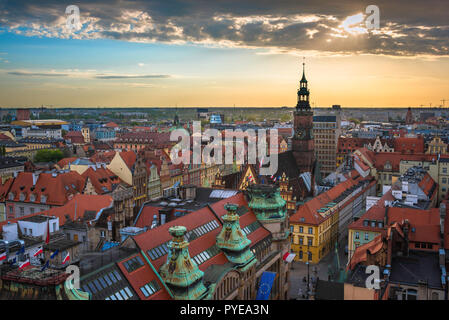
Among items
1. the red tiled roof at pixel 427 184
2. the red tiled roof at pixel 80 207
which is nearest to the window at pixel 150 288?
the red tiled roof at pixel 80 207

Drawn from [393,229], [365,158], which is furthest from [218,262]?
[365,158]

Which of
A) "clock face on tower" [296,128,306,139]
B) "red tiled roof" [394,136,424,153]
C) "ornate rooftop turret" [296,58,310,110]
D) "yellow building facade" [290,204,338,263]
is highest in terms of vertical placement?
"ornate rooftop turret" [296,58,310,110]

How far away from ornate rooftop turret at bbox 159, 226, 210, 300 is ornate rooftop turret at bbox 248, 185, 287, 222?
82.6 feet

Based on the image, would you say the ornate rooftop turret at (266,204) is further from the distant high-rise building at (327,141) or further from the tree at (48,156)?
the tree at (48,156)

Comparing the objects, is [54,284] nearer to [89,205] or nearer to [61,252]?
[61,252]

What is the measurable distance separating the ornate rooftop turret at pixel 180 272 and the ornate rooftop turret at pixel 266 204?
25162mm

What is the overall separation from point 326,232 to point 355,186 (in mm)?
30450

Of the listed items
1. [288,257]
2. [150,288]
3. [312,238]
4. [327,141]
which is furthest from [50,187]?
[327,141]

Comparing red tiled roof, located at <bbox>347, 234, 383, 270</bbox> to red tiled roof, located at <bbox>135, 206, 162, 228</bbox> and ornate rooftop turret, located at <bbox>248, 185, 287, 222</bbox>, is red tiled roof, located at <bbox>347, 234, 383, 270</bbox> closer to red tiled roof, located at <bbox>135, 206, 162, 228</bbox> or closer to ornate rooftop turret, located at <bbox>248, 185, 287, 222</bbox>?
ornate rooftop turret, located at <bbox>248, 185, 287, 222</bbox>

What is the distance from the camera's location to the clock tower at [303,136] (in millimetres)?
115625

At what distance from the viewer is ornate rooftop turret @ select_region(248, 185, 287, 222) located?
62375mm

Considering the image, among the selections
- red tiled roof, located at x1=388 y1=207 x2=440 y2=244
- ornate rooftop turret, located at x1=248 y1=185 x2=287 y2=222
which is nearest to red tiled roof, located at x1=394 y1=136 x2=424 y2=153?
red tiled roof, located at x1=388 y1=207 x2=440 y2=244

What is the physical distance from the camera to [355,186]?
11119cm

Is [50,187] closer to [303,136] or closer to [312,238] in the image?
[312,238]
